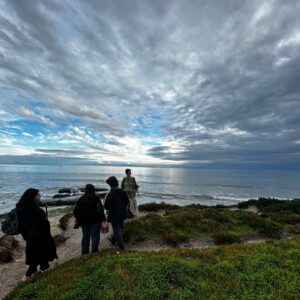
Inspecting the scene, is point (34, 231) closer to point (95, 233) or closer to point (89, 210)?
point (89, 210)

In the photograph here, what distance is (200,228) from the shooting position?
1452 centimetres

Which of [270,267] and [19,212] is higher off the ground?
[19,212]

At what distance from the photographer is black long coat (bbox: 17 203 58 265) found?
7.45 metres

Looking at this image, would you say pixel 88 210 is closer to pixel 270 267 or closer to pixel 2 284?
pixel 2 284

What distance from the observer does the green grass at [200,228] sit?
43.0 ft

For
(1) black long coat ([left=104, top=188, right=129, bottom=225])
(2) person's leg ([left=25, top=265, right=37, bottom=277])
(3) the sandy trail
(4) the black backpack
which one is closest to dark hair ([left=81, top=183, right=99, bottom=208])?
(1) black long coat ([left=104, top=188, right=129, bottom=225])

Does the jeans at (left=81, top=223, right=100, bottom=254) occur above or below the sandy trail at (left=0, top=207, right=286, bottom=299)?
above

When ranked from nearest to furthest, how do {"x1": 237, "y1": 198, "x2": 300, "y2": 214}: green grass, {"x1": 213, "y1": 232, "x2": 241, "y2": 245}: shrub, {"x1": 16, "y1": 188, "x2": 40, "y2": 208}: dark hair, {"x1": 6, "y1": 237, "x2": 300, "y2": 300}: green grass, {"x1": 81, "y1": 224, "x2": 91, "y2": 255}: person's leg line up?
{"x1": 6, "y1": 237, "x2": 300, "y2": 300}: green grass < {"x1": 16, "y1": 188, "x2": 40, "y2": 208}: dark hair < {"x1": 81, "y1": 224, "x2": 91, "y2": 255}: person's leg < {"x1": 213, "y1": 232, "x2": 241, "y2": 245}: shrub < {"x1": 237, "y1": 198, "x2": 300, "y2": 214}: green grass

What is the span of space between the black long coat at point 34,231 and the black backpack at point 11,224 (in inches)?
11.4

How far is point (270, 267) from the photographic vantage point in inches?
274

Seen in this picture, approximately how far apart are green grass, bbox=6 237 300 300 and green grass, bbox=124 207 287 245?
16.8ft

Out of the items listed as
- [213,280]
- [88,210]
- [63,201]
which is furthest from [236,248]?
[63,201]

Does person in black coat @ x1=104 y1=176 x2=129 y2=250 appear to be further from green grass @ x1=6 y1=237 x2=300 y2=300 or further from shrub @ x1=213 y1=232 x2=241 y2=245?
shrub @ x1=213 y1=232 x2=241 y2=245

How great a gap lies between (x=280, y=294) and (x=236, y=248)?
3.68 m
